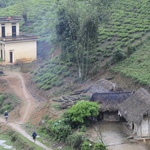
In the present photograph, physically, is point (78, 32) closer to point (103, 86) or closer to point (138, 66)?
point (138, 66)

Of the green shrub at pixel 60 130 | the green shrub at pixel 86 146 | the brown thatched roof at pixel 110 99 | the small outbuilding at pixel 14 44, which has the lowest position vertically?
the green shrub at pixel 86 146

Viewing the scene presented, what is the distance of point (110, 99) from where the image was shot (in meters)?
32.6

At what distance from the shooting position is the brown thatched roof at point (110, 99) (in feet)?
106

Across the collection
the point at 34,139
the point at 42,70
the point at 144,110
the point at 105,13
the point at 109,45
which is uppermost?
the point at 105,13

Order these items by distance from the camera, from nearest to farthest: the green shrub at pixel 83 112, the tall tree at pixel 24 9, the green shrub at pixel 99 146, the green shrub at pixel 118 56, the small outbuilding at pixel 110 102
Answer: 1. the green shrub at pixel 99 146
2. the green shrub at pixel 83 112
3. the small outbuilding at pixel 110 102
4. the green shrub at pixel 118 56
5. the tall tree at pixel 24 9

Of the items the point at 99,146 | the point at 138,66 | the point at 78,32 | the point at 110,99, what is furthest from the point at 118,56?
the point at 99,146

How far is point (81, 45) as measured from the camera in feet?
138

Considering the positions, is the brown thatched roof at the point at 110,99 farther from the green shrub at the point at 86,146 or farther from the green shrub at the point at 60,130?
the green shrub at the point at 86,146

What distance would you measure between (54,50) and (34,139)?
26.2 metres

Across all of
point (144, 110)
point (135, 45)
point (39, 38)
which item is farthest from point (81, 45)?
point (39, 38)

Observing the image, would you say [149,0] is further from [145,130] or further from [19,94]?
[145,130]

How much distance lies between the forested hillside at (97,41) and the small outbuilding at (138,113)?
611 cm

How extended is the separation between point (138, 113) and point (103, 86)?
835 centimetres

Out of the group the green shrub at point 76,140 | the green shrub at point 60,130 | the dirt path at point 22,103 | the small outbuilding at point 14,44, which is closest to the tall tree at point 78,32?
the dirt path at point 22,103
